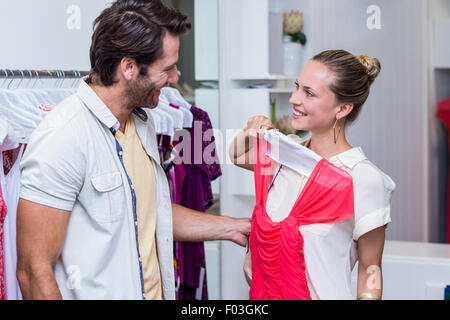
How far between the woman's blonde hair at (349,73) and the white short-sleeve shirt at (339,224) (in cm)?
17

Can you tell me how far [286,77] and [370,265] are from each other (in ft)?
6.14

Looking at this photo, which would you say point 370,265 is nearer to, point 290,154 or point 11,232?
point 290,154

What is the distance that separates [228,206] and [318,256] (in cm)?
195

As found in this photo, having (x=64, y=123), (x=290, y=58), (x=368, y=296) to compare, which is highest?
(x=290, y=58)

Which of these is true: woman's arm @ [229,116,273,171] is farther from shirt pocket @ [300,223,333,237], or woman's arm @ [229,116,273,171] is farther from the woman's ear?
shirt pocket @ [300,223,333,237]

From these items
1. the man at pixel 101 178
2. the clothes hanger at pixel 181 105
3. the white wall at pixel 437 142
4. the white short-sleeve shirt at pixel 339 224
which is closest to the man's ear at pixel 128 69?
the man at pixel 101 178

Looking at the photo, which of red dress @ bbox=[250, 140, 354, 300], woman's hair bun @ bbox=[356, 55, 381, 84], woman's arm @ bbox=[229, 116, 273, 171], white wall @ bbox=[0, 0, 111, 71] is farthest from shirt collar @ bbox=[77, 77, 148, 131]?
woman's hair bun @ bbox=[356, 55, 381, 84]

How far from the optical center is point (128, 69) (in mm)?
Answer: 1603

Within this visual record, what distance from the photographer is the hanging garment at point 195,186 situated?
2.71 metres

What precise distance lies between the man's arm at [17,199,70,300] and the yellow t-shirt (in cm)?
31

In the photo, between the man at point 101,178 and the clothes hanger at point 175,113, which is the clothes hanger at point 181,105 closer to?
the clothes hanger at point 175,113

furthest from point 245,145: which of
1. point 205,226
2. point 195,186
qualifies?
point 195,186

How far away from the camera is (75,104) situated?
5.07 feet
